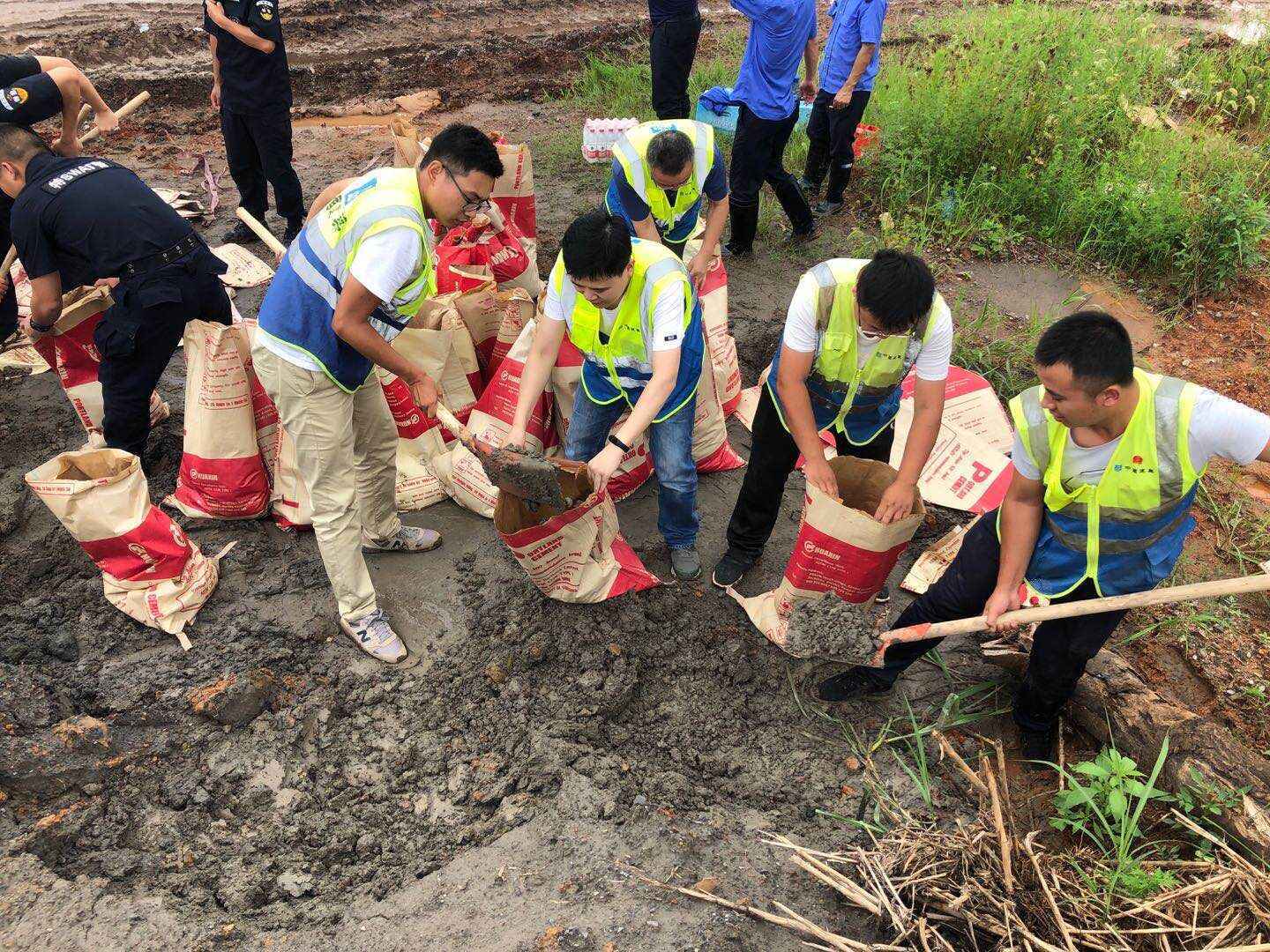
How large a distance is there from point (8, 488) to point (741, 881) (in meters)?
3.50

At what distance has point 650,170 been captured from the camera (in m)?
3.60

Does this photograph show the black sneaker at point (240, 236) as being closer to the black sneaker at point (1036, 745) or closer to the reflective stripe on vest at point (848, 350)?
the reflective stripe on vest at point (848, 350)

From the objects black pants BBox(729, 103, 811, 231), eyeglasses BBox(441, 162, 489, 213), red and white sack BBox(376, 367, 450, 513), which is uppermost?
eyeglasses BBox(441, 162, 489, 213)

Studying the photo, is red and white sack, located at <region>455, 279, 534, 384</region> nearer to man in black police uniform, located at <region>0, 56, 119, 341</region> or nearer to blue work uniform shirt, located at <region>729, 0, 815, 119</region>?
man in black police uniform, located at <region>0, 56, 119, 341</region>

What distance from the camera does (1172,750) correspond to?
8.30ft

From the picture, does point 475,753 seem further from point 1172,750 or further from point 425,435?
point 1172,750

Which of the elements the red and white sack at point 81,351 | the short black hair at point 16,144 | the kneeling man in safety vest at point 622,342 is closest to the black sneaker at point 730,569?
the kneeling man in safety vest at point 622,342

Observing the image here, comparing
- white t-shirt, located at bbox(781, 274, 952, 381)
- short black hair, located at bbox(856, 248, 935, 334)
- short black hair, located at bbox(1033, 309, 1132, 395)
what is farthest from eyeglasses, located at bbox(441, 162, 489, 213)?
short black hair, located at bbox(1033, 309, 1132, 395)

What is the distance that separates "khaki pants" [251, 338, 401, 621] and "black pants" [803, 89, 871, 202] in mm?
4094

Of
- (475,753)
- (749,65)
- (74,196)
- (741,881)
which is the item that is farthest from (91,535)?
(749,65)

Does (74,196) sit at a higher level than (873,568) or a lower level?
higher

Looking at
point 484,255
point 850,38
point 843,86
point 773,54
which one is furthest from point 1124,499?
point 850,38

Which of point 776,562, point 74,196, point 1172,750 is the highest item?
point 74,196

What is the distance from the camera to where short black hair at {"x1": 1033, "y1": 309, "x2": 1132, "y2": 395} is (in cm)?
192
